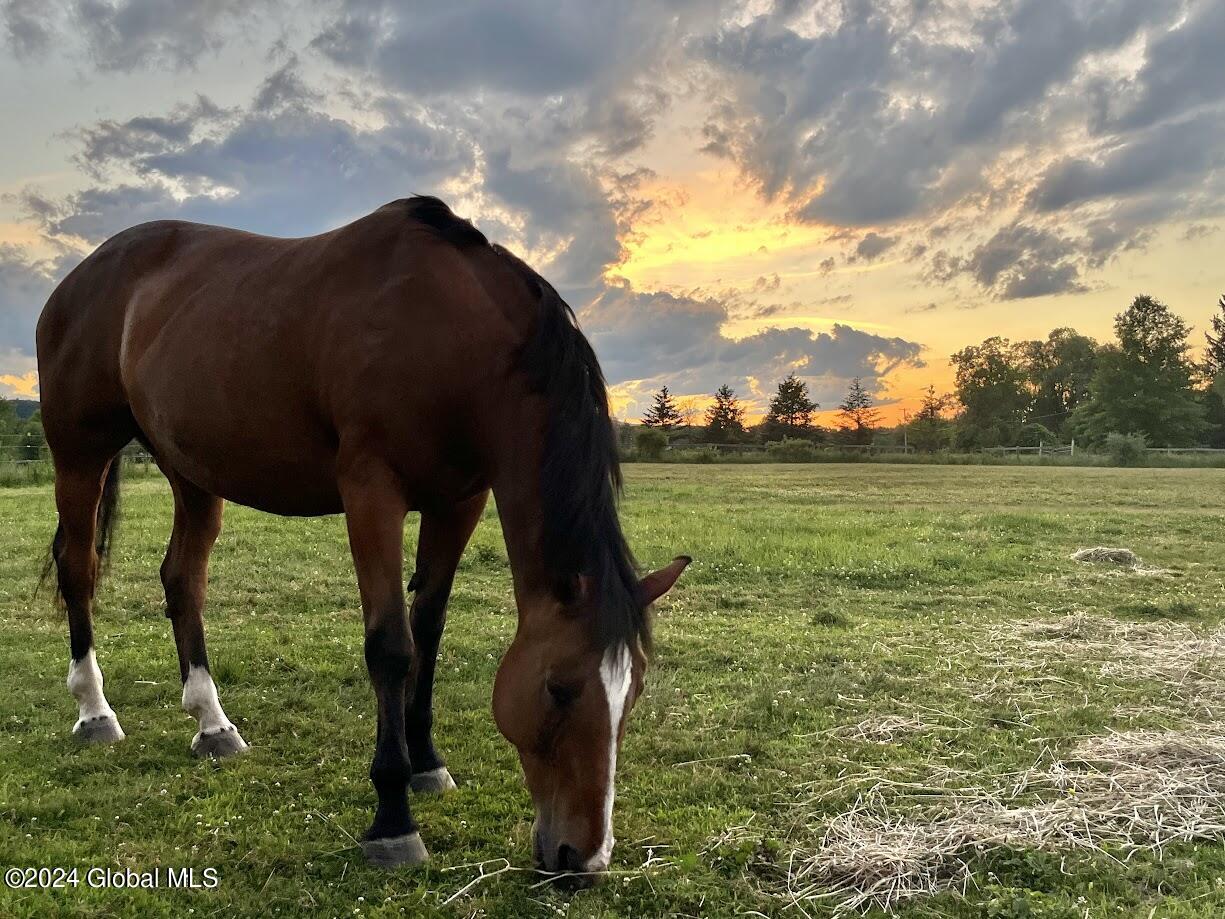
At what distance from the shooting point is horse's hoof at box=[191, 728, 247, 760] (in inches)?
155

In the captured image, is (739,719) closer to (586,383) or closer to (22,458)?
(586,383)

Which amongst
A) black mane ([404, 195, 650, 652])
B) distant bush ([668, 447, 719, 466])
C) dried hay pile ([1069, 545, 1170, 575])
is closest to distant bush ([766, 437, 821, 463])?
distant bush ([668, 447, 719, 466])

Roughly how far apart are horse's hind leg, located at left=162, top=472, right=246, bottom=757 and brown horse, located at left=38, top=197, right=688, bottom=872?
0.02 meters

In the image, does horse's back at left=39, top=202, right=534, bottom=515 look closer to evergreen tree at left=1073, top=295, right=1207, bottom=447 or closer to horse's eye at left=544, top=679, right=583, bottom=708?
horse's eye at left=544, top=679, right=583, bottom=708

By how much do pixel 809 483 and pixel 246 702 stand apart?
21684mm

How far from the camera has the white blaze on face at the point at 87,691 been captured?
4.17m

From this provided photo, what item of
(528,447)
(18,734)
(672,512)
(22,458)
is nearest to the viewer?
(528,447)

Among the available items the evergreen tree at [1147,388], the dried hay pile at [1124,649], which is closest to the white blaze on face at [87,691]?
the dried hay pile at [1124,649]

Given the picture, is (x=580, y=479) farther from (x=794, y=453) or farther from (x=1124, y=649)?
(x=794, y=453)

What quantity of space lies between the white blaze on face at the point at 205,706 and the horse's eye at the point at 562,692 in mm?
2344

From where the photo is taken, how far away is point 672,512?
1452 cm

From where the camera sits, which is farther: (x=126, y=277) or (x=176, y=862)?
(x=126, y=277)

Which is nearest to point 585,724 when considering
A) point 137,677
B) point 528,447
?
point 528,447

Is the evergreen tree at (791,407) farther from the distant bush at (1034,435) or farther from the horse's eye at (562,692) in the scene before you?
the horse's eye at (562,692)
